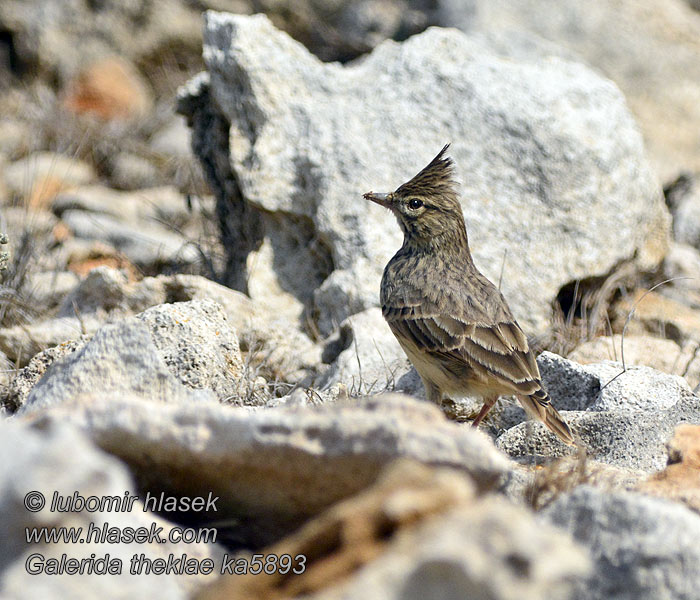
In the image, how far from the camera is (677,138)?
32.8 ft

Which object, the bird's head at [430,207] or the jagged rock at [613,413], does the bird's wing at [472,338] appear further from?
the bird's head at [430,207]

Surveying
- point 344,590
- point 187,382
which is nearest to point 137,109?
point 187,382

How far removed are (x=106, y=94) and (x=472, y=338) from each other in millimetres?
8899

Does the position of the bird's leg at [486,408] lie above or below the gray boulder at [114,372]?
below

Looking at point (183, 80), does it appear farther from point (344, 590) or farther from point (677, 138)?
point (344, 590)

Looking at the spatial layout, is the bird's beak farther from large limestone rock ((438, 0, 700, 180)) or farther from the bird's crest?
large limestone rock ((438, 0, 700, 180))

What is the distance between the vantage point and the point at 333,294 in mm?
6266

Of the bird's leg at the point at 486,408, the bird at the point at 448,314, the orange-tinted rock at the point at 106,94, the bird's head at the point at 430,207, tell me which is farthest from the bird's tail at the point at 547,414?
the orange-tinted rock at the point at 106,94

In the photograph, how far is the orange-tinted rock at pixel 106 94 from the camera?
40.0ft

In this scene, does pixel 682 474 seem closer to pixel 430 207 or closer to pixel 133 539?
pixel 133 539

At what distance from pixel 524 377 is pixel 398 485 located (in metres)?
2.70

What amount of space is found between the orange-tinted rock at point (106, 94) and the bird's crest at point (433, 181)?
7390 mm

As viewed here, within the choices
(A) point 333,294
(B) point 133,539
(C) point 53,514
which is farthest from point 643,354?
(C) point 53,514

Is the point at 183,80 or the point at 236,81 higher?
the point at 236,81
